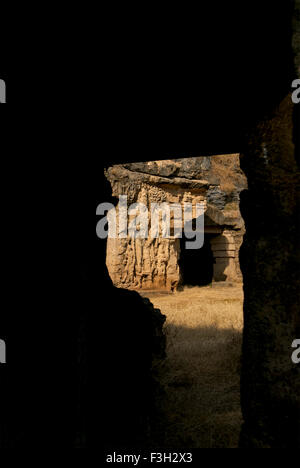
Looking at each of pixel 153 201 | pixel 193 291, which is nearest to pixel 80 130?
pixel 153 201

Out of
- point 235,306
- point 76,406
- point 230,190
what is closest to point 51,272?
point 76,406

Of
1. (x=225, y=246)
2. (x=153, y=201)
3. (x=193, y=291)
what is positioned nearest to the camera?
(x=153, y=201)

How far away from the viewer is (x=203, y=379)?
344cm

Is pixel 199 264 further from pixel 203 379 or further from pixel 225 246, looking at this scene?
pixel 203 379

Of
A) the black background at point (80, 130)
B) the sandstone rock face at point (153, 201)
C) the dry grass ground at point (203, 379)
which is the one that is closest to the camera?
the black background at point (80, 130)

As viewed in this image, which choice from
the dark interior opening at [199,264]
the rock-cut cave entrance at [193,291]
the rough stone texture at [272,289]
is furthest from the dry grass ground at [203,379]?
the dark interior opening at [199,264]

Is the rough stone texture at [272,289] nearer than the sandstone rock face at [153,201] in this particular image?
Yes

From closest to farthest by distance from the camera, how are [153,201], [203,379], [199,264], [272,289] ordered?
[272,289], [203,379], [153,201], [199,264]

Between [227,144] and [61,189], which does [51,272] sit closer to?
[61,189]

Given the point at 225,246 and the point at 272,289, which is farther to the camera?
the point at 225,246

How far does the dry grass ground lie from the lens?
7.73ft

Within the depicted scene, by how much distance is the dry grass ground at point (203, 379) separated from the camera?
2357 millimetres

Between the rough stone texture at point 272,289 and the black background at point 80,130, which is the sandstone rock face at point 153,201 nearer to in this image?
the black background at point 80,130

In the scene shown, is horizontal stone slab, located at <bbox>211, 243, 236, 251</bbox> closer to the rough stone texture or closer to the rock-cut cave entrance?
Result: the rock-cut cave entrance
